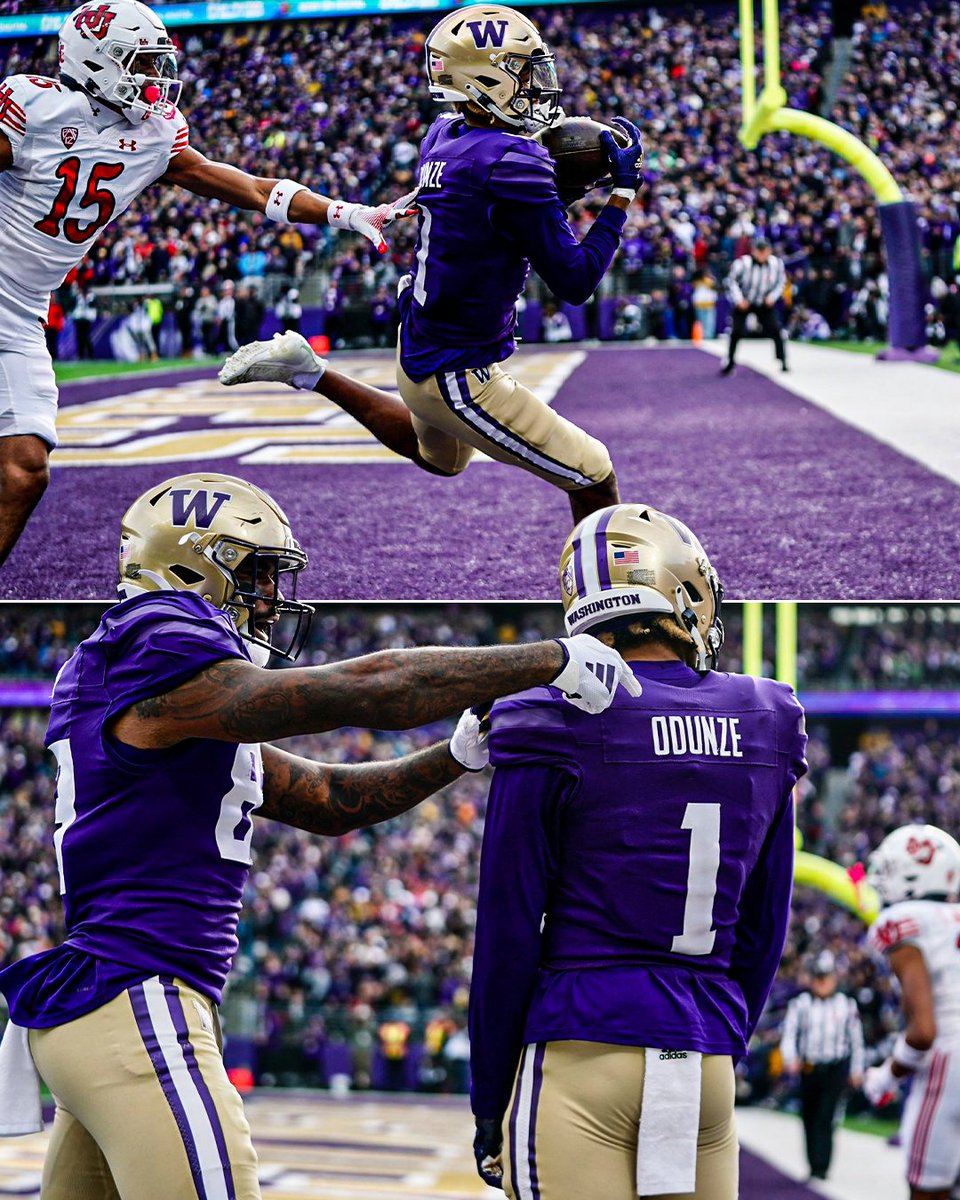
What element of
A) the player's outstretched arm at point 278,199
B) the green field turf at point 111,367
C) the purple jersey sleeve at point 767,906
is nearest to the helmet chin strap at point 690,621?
the purple jersey sleeve at point 767,906

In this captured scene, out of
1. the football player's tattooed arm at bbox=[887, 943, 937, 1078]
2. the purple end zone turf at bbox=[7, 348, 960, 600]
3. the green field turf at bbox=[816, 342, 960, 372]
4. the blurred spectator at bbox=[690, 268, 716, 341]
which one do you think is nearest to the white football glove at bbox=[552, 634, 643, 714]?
the purple end zone turf at bbox=[7, 348, 960, 600]

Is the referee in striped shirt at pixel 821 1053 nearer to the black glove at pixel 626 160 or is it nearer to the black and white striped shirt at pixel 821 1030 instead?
the black and white striped shirt at pixel 821 1030

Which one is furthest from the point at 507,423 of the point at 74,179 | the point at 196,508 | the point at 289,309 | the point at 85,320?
the point at 289,309

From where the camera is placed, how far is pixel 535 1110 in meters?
2.16

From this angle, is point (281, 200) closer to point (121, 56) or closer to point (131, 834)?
point (121, 56)

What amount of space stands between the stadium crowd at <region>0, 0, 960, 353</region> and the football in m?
4.49

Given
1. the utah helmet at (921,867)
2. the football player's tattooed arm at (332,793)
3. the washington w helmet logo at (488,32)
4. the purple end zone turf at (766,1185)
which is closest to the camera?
Result: the football player's tattooed arm at (332,793)

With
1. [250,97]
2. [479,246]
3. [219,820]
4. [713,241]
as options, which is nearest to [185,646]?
[219,820]

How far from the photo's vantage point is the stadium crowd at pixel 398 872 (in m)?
11.3

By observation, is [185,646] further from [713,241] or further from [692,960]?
[713,241]

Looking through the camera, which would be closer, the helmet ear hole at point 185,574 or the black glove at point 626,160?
the helmet ear hole at point 185,574

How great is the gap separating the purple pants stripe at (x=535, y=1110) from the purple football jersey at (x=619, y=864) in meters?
0.03

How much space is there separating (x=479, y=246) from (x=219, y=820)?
5.00 feet

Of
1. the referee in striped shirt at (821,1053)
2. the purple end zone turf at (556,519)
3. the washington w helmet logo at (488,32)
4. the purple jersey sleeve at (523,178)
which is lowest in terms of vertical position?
the referee in striped shirt at (821,1053)
